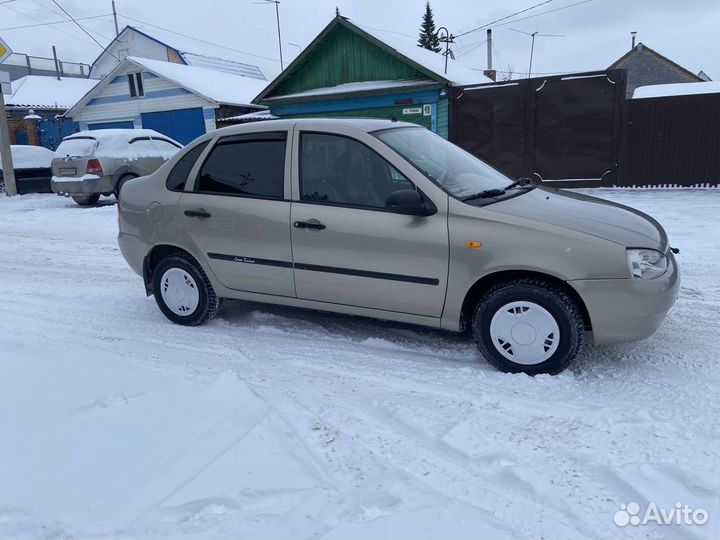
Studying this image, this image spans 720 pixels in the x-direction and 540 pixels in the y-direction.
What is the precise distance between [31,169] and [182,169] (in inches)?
574

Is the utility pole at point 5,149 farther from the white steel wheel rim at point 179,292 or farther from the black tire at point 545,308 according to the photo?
the black tire at point 545,308

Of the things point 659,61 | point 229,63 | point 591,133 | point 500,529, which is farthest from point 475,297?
point 659,61

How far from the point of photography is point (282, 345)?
446 cm

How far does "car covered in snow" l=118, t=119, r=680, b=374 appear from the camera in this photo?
3.57 metres

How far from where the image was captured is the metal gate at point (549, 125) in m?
12.5

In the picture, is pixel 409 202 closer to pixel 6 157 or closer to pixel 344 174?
pixel 344 174

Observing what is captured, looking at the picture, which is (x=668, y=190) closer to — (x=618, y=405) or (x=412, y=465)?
(x=618, y=405)

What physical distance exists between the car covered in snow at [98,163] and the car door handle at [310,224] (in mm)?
10081

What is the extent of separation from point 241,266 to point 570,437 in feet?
8.99

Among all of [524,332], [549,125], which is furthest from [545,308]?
[549,125]

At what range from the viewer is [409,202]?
3748 millimetres

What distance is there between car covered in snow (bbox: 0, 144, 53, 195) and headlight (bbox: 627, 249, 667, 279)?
1750 centimetres

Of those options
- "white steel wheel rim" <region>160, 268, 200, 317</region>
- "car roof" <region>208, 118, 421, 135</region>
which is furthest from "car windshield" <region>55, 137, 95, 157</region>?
"car roof" <region>208, 118, 421, 135</region>

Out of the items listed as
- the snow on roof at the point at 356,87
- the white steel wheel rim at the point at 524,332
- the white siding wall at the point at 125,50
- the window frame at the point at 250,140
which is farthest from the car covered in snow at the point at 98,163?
the white siding wall at the point at 125,50
